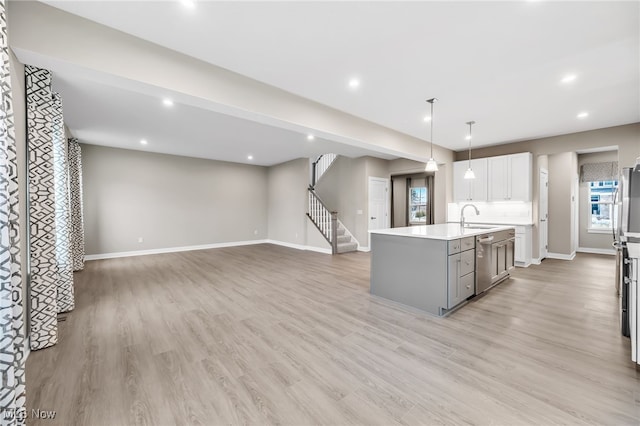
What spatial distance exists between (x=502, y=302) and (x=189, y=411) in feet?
12.3

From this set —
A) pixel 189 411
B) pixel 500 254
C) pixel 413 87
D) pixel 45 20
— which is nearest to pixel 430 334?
pixel 189 411

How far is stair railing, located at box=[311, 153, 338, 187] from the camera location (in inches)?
353

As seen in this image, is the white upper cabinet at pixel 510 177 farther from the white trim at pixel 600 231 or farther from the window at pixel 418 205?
the white trim at pixel 600 231

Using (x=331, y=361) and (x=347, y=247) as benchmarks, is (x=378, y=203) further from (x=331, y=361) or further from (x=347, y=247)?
(x=331, y=361)

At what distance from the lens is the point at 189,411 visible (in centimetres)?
163

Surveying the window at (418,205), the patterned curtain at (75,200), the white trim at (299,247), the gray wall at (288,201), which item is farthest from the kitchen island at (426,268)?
the patterned curtain at (75,200)

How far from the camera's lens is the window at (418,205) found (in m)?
8.75

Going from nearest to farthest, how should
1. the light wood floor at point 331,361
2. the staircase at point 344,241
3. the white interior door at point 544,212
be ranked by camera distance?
1. the light wood floor at point 331,361
2. the white interior door at point 544,212
3. the staircase at point 344,241

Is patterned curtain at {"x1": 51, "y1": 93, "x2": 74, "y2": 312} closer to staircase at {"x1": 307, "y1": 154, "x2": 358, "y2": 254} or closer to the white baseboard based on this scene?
the white baseboard

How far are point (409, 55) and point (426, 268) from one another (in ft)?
7.76

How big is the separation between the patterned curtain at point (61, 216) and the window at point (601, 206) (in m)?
11.0

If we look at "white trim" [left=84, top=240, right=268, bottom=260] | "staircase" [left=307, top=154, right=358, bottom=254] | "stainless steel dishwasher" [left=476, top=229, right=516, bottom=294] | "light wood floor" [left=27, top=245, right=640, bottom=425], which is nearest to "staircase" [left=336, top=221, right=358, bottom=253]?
"staircase" [left=307, top=154, right=358, bottom=254]

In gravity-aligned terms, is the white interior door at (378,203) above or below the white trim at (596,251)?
above

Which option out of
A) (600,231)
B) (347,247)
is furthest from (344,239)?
(600,231)
